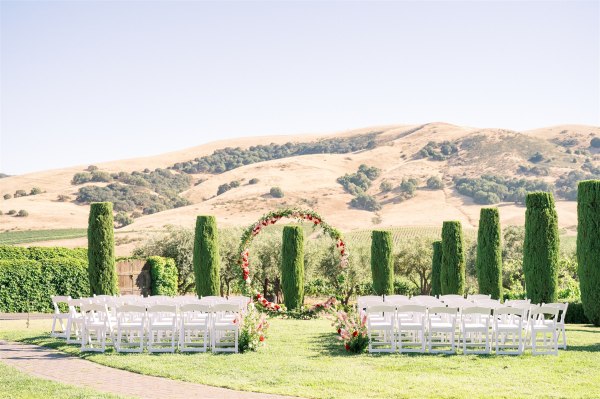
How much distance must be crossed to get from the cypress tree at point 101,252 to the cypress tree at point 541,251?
43.5 ft

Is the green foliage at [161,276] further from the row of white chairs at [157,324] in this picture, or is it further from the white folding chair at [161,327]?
the white folding chair at [161,327]

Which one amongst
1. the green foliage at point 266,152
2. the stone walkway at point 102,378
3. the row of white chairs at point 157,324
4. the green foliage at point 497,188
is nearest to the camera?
the stone walkway at point 102,378

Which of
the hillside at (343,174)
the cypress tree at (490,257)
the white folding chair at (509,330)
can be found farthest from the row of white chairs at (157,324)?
the hillside at (343,174)

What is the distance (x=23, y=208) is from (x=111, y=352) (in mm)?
91781

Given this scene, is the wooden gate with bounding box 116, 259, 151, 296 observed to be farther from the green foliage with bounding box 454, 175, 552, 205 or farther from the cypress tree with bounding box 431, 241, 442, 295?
the green foliage with bounding box 454, 175, 552, 205

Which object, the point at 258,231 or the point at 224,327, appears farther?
the point at 258,231

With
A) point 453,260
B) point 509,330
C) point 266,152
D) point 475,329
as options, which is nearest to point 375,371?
point 475,329

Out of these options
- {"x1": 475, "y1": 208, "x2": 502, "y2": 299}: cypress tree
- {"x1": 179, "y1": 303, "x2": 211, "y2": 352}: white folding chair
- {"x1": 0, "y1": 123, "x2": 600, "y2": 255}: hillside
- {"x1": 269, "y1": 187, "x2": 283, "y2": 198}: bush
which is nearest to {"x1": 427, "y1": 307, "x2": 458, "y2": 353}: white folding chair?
{"x1": 179, "y1": 303, "x2": 211, "y2": 352}: white folding chair

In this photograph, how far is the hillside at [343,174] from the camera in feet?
328

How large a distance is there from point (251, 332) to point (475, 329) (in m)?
4.56

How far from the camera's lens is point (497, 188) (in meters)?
107

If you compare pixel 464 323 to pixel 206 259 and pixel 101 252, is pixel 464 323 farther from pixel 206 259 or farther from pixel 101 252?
pixel 206 259

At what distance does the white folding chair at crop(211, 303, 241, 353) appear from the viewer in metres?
13.6

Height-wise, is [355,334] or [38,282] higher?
[38,282]
